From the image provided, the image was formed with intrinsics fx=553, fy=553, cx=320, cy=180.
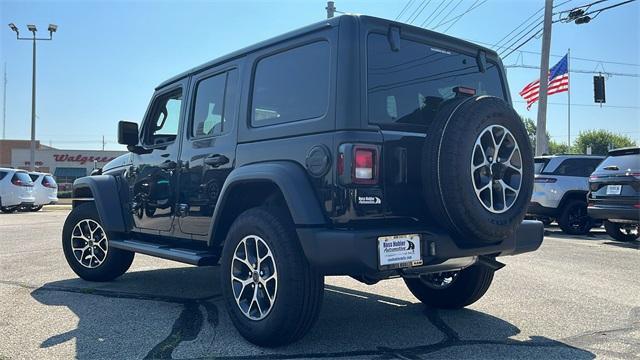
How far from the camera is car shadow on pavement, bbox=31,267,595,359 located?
3486 millimetres

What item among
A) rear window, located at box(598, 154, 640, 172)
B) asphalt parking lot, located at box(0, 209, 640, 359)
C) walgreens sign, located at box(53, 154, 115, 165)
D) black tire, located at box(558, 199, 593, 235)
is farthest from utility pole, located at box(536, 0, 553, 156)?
walgreens sign, located at box(53, 154, 115, 165)

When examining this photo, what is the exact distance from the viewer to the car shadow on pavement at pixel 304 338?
11.4ft

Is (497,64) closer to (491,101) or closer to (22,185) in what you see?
(491,101)

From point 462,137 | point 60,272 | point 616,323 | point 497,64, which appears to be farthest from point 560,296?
point 60,272

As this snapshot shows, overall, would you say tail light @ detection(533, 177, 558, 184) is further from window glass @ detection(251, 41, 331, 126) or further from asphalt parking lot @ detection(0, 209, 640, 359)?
window glass @ detection(251, 41, 331, 126)

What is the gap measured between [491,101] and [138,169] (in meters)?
3.48

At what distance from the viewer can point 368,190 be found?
329 centimetres

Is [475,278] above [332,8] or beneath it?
beneath

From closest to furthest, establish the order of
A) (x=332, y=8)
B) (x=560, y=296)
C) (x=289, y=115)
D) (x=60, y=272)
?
(x=289, y=115), (x=560, y=296), (x=60, y=272), (x=332, y=8)

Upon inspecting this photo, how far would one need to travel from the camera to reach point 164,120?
5457mm

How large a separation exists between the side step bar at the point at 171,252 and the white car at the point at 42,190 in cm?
1478

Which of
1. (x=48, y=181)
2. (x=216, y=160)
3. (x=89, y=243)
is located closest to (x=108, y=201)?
(x=89, y=243)

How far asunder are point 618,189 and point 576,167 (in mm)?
2660

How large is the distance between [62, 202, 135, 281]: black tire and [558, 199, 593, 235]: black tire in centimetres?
914
